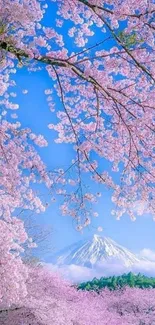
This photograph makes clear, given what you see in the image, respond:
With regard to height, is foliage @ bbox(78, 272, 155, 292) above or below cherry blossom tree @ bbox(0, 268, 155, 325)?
above

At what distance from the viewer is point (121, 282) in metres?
25.4

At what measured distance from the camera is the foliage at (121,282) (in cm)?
2477

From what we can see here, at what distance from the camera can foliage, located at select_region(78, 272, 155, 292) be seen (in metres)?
24.8

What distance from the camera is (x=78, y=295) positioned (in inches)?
685

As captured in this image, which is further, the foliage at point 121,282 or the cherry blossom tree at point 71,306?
the foliage at point 121,282

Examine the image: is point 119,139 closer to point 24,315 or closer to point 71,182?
point 71,182

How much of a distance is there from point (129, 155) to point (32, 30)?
2355 millimetres

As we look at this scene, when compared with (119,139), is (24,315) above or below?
below

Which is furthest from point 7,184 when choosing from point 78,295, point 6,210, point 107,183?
point 78,295

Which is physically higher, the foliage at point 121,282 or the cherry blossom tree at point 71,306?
the foliage at point 121,282

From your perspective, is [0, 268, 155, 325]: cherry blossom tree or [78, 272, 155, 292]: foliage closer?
[0, 268, 155, 325]: cherry blossom tree

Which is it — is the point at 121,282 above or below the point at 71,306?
above

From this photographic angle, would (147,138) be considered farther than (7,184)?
No

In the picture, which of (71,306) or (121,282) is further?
(121,282)
